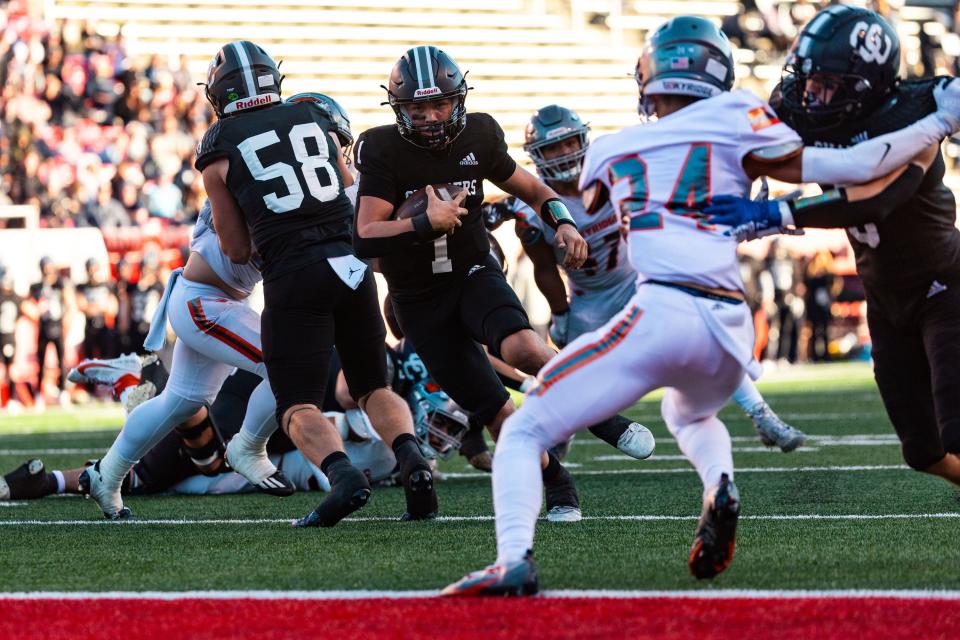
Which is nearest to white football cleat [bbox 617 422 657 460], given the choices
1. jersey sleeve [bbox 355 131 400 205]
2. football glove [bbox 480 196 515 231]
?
football glove [bbox 480 196 515 231]

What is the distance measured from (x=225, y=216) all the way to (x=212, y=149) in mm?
238

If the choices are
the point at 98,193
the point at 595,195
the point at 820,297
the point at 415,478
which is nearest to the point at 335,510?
the point at 415,478

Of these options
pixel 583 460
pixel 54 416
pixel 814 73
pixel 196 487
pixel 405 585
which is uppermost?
pixel 814 73

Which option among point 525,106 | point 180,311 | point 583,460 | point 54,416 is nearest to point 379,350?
point 180,311

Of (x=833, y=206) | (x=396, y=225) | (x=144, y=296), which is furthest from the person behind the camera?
(x=144, y=296)

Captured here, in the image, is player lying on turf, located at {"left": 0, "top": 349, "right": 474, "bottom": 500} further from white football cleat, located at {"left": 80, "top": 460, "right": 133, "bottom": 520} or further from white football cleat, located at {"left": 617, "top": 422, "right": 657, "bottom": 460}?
white football cleat, located at {"left": 617, "top": 422, "right": 657, "bottom": 460}

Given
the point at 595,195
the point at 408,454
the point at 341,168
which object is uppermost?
the point at 595,195

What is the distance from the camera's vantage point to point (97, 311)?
587 inches

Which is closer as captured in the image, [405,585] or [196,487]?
[405,585]

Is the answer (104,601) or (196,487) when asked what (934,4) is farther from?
(104,601)

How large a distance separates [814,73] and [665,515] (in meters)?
1.78

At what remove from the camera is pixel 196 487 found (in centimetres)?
670

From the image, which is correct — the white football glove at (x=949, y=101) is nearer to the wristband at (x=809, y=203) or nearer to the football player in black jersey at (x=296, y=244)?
the wristband at (x=809, y=203)

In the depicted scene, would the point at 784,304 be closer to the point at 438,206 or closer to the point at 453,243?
the point at 453,243
